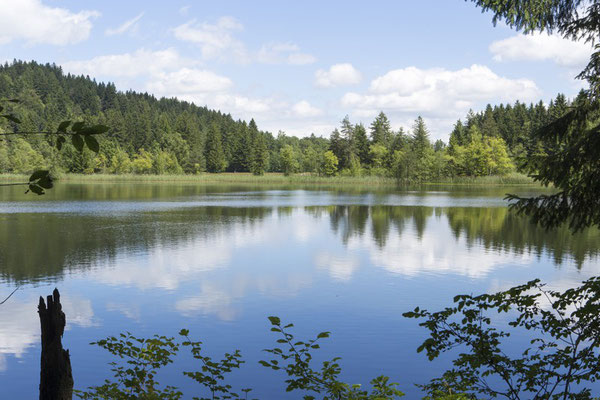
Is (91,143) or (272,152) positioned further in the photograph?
(272,152)

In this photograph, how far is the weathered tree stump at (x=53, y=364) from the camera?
12.2 ft

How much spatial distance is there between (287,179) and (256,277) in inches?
3694

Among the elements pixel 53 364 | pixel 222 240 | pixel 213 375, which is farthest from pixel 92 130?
pixel 222 240

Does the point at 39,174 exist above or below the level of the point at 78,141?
below

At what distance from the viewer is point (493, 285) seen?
16375mm

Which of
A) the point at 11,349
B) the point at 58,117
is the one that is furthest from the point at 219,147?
the point at 11,349

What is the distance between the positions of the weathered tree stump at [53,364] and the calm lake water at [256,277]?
215 inches

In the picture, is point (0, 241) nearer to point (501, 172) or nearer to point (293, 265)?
point (293, 265)

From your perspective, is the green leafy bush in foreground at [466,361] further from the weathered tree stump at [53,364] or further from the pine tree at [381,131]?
the pine tree at [381,131]

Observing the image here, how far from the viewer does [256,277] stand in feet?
57.7

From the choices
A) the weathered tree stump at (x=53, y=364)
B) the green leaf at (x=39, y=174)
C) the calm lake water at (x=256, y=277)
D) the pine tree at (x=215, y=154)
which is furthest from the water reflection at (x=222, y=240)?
the pine tree at (x=215, y=154)

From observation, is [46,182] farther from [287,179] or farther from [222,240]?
[287,179]

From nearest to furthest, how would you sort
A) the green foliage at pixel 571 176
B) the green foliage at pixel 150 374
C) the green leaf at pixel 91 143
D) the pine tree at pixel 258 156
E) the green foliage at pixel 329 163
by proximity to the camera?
the green leaf at pixel 91 143 → the green foliage at pixel 150 374 → the green foliage at pixel 571 176 → the green foliage at pixel 329 163 → the pine tree at pixel 258 156

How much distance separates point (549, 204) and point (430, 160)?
95.2m
